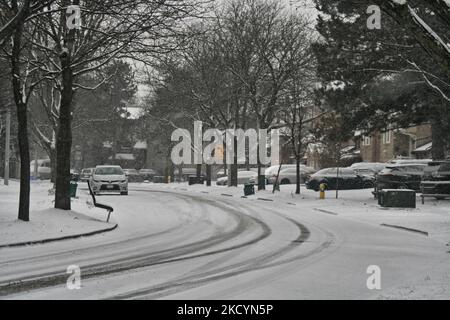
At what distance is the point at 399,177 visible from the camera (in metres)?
29.2

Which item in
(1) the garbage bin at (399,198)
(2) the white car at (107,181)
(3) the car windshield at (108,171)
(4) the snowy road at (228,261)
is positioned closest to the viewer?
(4) the snowy road at (228,261)

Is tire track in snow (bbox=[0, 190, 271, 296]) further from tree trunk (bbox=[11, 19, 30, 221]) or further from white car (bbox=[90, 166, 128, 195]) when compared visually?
white car (bbox=[90, 166, 128, 195])

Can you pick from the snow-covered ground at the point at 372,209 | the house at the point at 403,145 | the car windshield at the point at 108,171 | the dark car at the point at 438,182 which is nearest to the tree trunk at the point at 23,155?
the snow-covered ground at the point at 372,209

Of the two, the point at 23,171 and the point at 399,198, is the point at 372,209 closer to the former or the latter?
the point at 399,198

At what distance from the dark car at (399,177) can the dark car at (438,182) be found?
2576 millimetres

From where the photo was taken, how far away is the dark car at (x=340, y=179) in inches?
1396

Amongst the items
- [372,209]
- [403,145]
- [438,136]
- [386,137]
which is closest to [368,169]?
[438,136]

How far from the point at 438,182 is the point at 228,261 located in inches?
679

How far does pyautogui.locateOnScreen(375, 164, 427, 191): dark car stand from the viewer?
94.8ft

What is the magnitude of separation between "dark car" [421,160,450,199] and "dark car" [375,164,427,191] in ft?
8.45

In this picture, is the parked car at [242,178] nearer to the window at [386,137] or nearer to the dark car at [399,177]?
the window at [386,137]

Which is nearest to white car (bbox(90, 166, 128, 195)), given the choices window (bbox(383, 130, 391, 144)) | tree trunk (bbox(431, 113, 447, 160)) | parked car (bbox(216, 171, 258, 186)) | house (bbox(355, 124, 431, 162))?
tree trunk (bbox(431, 113, 447, 160))

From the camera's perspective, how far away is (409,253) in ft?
40.7
